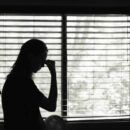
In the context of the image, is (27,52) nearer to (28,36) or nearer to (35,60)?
(35,60)

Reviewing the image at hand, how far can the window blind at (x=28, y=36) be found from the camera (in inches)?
111

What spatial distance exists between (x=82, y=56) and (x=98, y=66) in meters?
0.18

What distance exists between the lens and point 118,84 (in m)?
2.95

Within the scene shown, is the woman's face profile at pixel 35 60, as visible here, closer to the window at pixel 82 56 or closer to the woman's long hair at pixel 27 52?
the woman's long hair at pixel 27 52

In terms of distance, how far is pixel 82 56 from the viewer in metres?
2.90

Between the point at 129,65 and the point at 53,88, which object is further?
the point at 129,65

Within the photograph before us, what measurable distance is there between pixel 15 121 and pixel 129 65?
1513 mm

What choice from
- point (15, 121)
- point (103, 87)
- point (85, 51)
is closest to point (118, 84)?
point (103, 87)
